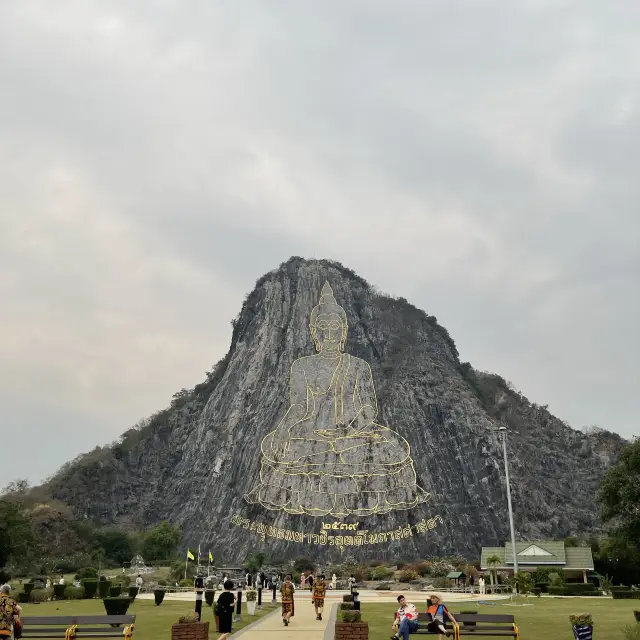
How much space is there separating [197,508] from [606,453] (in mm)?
46673

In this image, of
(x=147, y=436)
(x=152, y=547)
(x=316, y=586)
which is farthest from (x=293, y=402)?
(x=316, y=586)

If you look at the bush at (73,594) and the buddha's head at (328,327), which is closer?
the bush at (73,594)

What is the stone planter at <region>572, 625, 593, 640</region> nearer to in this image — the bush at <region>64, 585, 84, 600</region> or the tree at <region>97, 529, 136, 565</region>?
the bush at <region>64, 585, 84, 600</region>

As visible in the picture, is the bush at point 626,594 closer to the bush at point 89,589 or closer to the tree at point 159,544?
the bush at point 89,589

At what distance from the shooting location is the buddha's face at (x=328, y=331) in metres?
66.7

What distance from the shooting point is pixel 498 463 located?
6406cm

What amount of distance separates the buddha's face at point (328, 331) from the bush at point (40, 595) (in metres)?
40.7

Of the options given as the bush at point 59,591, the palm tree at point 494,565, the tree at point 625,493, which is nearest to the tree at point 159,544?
the bush at point 59,591

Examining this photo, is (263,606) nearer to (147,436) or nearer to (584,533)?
(584,533)

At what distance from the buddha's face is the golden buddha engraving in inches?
6.3

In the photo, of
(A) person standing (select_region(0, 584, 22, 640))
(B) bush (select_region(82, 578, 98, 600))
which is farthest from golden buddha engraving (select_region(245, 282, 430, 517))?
(A) person standing (select_region(0, 584, 22, 640))

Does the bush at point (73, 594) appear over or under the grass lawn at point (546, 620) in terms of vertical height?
under

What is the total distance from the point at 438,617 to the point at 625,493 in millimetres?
22353

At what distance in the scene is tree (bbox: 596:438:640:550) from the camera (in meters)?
30.0
